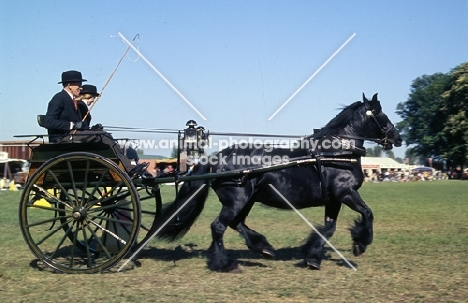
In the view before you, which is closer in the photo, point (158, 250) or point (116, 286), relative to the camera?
point (116, 286)

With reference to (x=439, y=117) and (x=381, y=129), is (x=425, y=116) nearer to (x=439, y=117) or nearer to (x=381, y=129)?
(x=439, y=117)

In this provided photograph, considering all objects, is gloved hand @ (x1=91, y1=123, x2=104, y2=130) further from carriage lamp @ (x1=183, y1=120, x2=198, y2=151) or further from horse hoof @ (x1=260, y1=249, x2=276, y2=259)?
horse hoof @ (x1=260, y1=249, x2=276, y2=259)

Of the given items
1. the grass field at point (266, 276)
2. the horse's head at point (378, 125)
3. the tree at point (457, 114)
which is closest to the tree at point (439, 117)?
the tree at point (457, 114)

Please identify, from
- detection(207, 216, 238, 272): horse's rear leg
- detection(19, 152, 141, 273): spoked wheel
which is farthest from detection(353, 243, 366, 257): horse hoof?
detection(19, 152, 141, 273): spoked wheel

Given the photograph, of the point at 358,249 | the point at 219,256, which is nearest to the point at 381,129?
the point at 358,249

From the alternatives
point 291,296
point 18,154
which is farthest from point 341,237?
point 18,154

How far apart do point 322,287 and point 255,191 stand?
2.12 metres

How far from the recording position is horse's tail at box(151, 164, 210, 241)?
349 inches

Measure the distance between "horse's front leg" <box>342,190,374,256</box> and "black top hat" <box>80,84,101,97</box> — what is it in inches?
157

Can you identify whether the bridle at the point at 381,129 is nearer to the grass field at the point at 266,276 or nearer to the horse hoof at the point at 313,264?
the grass field at the point at 266,276

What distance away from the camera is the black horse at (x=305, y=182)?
27.9 ft

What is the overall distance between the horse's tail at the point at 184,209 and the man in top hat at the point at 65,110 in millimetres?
1738

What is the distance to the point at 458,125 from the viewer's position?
6191cm

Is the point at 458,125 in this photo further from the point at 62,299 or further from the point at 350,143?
the point at 62,299
